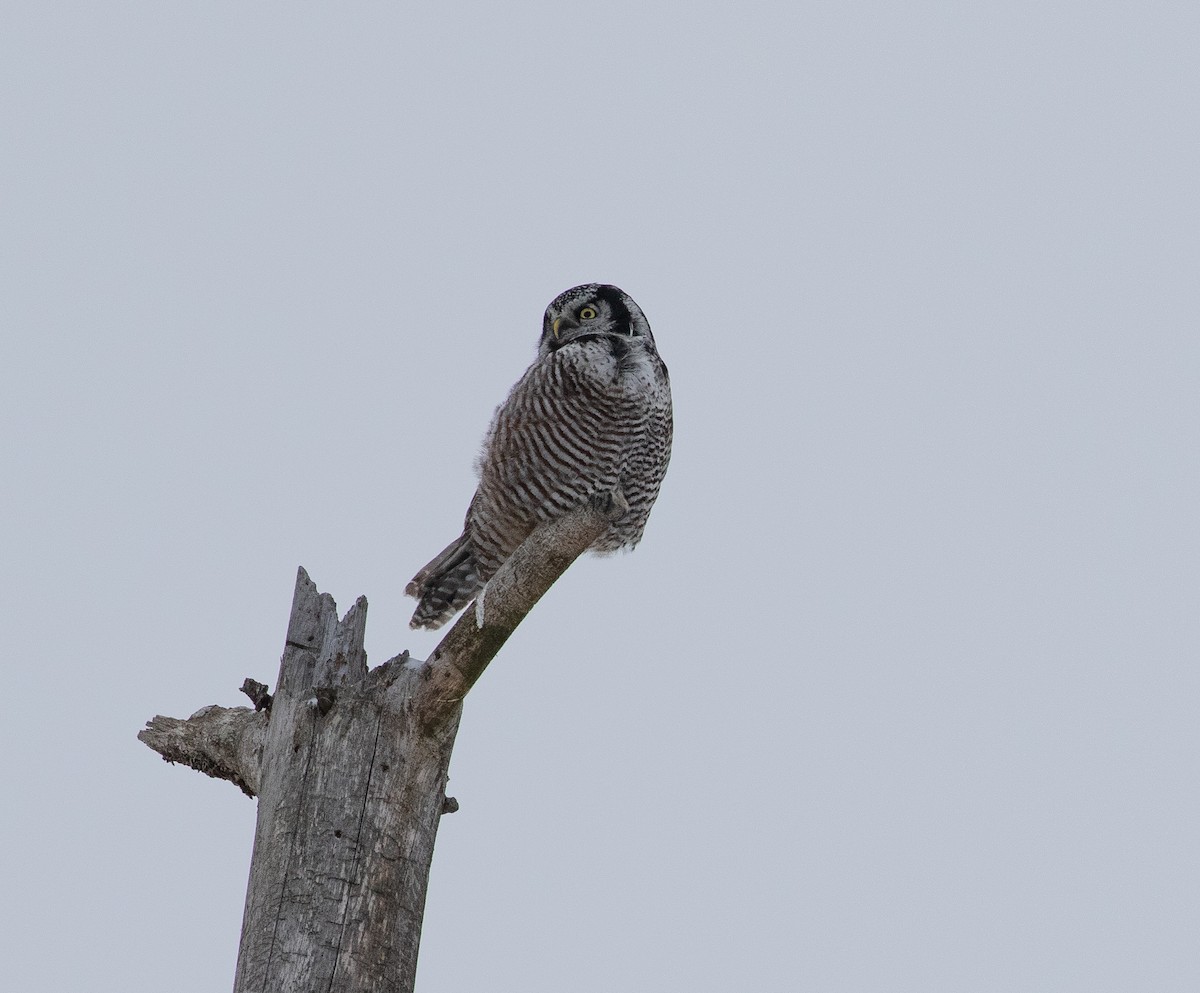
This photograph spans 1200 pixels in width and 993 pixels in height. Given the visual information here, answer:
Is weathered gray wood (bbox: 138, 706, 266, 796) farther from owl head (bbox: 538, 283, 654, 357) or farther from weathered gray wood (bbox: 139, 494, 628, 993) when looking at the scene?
owl head (bbox: 538, 283, 654, 357)

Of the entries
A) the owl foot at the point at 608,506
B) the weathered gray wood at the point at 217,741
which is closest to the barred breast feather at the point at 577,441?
the owl foot at the point at 608,506

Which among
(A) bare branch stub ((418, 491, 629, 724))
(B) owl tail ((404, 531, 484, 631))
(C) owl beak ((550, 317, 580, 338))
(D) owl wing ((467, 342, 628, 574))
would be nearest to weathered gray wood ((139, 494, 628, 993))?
(A) bare branch stub ((418, 491, 629, 724))

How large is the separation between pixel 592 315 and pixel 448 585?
5.98ft

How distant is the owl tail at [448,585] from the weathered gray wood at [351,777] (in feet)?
9.53

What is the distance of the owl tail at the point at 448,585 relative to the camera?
27.7 feet

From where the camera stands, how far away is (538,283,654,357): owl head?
8367mm

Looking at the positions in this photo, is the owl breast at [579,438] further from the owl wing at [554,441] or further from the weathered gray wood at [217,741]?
the weathered gray wood at [217,741]

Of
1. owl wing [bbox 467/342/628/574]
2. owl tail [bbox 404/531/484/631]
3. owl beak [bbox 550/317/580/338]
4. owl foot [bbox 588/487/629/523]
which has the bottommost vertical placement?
owl foot [bbox 588/487/629/523]

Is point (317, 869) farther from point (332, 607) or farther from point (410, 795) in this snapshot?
point (332, 607)

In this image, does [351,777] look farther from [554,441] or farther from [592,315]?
[592,315]

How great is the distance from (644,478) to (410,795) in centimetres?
327

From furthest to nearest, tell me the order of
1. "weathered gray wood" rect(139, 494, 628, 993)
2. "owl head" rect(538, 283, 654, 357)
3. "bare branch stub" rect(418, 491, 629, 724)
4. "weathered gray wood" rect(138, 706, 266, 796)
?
"owl head" rect(538, 283, 654, 357) < "weathered gray wood" rect(138, 706, 266, 796) < "bare branch stub" rect(418, 491, 629, 724) < "weathered gray wood" rect(139, 494, 628, 993)

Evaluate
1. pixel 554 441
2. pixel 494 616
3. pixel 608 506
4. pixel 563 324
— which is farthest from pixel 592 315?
pixel 494 616

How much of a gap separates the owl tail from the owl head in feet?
4.21
